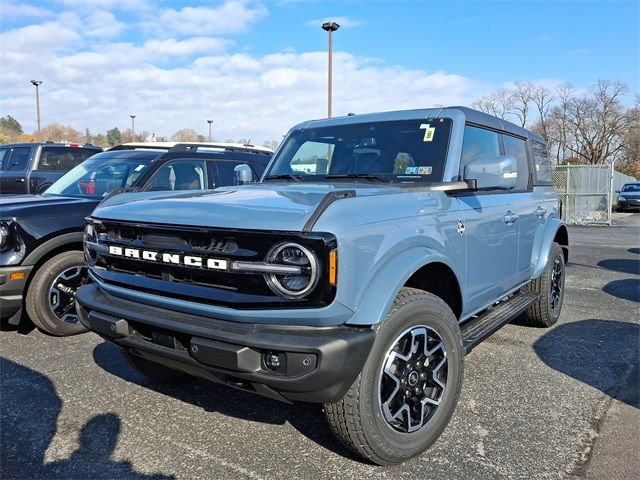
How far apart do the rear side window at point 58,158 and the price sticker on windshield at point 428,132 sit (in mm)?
9248

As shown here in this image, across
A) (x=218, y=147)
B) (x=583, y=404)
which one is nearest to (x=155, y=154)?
(x=218, y=147)

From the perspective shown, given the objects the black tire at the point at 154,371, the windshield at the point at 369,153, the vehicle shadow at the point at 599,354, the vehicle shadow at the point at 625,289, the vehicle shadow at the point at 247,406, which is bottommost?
the vehicle shadow at the point at 599,354

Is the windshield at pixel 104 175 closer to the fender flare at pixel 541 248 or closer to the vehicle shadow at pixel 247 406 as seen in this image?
the vehicle shadow at pixel 247 406

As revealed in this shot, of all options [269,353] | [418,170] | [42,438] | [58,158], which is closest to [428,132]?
[418,170]

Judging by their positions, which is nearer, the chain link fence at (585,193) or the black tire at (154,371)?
the black tire at (154,371)

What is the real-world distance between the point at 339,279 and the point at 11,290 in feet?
11.7

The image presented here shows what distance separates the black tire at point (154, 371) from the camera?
3570 mm

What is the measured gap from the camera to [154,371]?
11.8 feet

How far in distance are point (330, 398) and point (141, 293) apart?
122 cm

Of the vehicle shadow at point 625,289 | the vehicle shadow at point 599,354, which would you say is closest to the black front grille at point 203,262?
the vehicle shadow at point 599,354

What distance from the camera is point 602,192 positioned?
61.7 ft

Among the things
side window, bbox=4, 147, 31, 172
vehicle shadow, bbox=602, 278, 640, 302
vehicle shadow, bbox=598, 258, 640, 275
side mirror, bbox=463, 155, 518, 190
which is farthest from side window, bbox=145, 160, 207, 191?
vehicle shadow, bbox=598, 258, 640, 275

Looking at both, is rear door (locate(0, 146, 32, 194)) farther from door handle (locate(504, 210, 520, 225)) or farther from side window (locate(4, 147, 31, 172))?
door handle (locate(504, 210, 520, 225))

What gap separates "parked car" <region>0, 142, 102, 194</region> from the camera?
10.4 m
